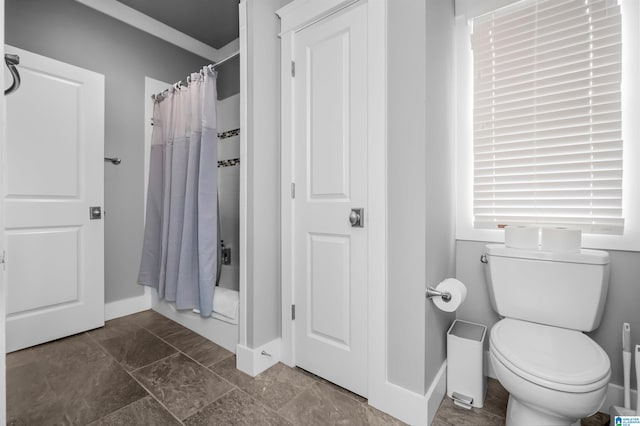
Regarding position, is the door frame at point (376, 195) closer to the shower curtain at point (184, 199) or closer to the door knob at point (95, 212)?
the shower curtain at point (184, 199)

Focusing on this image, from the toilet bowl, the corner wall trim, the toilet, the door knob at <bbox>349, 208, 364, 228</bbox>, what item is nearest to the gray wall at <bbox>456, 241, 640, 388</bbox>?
the toilet

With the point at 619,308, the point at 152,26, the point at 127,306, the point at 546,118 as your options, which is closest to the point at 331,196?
the point at 546,118

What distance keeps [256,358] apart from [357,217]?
1.01 meters

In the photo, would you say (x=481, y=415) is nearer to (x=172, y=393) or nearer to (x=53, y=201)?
(x=172, y=393)

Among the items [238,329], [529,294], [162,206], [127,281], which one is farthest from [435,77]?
[127,281]

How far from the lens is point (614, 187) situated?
4.65ft

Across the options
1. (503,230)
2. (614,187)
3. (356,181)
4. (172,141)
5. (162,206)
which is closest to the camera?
(614,187)

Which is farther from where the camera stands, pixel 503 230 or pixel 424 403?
pixel 503 230

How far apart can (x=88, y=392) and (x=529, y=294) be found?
2.28m

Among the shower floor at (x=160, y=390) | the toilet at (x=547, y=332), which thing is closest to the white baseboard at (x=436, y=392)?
the shower floor at (x=160, y=390)

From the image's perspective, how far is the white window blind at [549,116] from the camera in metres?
1.43

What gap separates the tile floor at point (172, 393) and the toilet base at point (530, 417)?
177 mm

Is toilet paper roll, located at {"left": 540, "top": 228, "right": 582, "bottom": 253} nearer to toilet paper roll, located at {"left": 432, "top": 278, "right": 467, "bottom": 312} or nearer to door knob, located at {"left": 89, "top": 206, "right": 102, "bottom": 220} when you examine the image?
toilet paper roll, located at {"left": 432, "top": 278, "right": 467, "bottom": 312}

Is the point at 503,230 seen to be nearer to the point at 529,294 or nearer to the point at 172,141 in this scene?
the point at 529,294
